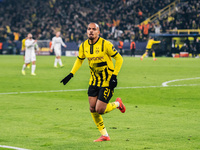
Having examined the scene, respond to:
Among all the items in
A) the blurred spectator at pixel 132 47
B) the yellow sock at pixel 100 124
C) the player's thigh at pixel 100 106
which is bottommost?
the blurred spectator at pixel 132 47

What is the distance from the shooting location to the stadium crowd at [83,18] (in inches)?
2021


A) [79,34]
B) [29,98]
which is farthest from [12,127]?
[79,34]

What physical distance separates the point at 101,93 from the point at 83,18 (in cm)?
5193

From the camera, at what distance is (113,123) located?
985cm

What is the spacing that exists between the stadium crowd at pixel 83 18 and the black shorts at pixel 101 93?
141ft

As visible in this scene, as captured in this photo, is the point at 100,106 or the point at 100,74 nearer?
the point at 100,106

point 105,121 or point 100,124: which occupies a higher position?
point 100,124

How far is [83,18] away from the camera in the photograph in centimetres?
5934

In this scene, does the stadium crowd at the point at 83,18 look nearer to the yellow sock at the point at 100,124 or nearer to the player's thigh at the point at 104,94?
the player's thigh at the point at 104,94

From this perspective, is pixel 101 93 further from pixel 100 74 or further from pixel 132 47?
pixel 132 47

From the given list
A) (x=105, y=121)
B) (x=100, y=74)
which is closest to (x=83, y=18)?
(x=105, y=121)

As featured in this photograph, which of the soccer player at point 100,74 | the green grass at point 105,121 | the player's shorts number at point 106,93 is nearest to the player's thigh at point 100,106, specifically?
the soccer player at point 100,74

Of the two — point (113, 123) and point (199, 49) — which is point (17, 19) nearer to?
point (199, 49)

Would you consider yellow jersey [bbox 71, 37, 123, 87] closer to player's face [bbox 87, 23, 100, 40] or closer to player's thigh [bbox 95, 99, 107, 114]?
player's face [bbox 87, 23, 100, 40]
